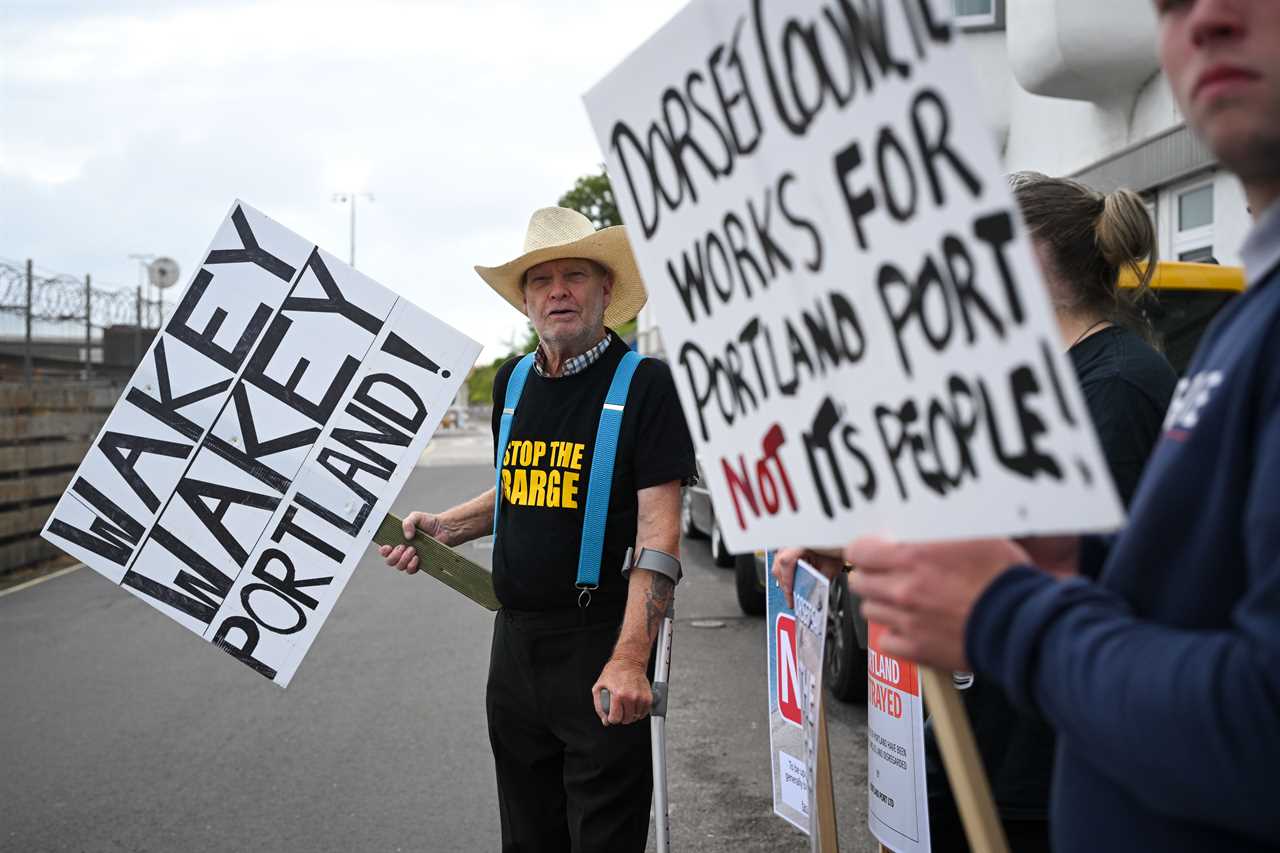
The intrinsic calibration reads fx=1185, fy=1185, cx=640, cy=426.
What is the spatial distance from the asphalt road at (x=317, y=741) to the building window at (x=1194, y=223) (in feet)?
17.2

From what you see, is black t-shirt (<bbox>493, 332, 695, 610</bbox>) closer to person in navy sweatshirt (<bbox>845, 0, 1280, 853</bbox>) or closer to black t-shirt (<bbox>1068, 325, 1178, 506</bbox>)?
black t-shirt (<bbox>1068, 325, 1178, 506</bbox>)

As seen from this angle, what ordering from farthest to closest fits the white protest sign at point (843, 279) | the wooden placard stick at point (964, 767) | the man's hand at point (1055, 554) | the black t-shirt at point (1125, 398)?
the black t-shirt at point (1125, 398), the man's hand at point (1055, 554), the wooden placard stick at point (964, 767), the white protest sign at point (843, 279)

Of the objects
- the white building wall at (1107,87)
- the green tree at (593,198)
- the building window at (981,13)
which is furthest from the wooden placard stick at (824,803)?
the green tree at (593,198)

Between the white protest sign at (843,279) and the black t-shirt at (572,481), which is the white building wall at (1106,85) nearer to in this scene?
the black t-shirt at (572,481)

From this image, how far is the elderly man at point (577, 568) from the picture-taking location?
296cm

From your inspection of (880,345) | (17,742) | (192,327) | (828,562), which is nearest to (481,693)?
(17,742)

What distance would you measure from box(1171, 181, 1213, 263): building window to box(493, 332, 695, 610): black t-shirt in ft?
27.8

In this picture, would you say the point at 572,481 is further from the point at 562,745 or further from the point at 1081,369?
the point at 1081,369

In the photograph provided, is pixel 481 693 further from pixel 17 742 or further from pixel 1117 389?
pixel 1117 389

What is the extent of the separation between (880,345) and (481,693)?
5754 mm

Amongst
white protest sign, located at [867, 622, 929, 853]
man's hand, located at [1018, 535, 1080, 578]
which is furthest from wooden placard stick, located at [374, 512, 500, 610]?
man's hand, located at [1018, 535, 1080, 578]

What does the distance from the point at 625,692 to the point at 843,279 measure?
1592 mm

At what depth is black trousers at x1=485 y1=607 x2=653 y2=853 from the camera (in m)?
2.96

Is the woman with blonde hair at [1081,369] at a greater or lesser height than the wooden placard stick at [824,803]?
greater
